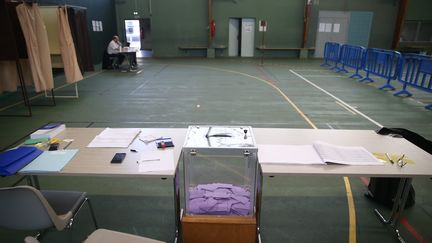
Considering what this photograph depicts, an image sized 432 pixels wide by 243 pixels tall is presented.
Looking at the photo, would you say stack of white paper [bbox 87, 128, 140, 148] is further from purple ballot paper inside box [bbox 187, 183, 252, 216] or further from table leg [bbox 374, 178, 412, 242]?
table leg [bbox 374, 178, 412, 242]

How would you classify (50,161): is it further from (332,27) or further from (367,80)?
(332,27)

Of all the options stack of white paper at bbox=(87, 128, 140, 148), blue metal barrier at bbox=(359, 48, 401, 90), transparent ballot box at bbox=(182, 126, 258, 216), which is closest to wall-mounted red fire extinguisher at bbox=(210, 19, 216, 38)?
blue metal barrier at bbox=(359, 48, 401, 90)

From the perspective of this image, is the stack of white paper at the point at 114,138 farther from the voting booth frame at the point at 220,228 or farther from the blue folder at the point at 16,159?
the voting booth frame at the point at 220,228

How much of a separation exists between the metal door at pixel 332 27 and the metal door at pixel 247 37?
3476mm

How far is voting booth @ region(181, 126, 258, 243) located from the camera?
2.37m

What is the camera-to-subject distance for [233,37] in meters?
16.4

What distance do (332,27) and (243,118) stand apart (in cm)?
1234

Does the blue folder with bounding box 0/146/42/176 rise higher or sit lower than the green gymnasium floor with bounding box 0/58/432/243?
higher

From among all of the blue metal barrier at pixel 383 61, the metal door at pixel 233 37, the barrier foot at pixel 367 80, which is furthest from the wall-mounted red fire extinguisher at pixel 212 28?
the barrier foot at pixel 367 80

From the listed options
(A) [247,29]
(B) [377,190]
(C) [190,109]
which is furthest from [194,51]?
(B) [377,190]

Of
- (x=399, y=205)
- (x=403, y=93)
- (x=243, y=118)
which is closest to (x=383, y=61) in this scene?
(x=403, y=93)

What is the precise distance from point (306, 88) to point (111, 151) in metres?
7.51

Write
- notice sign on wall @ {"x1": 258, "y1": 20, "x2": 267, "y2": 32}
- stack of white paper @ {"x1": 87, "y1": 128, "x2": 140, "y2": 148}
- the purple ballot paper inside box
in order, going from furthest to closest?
notice sign on wall @ {"x1": 258, "y1": 20, "x2": 267, "y2": 32}
stack of white paper @ {"x1": 87, "y1": 128, "x2": 140, "y2": 148}
the purple ballot paper inside box

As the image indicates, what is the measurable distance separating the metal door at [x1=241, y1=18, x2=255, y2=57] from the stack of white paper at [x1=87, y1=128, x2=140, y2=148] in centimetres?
1424
